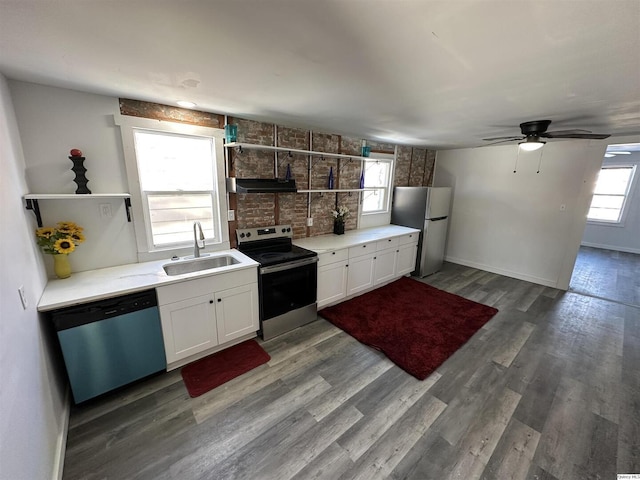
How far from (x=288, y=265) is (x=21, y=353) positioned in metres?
1.92

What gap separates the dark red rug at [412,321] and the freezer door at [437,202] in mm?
1352

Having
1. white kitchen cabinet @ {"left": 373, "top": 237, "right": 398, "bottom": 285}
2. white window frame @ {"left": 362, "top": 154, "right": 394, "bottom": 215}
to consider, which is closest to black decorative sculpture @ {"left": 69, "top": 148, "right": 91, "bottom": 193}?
white kitchen cabinet @ {"left": 373, "top": 237, "right": 398, "bottom": 285}

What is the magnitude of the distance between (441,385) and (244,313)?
1976 millimetres

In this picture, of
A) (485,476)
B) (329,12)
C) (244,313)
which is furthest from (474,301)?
(329,12)

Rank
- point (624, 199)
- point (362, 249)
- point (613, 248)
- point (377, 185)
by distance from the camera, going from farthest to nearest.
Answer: point (613, 248) → point (624, 199) → point (377, 185) → point (362, 249)

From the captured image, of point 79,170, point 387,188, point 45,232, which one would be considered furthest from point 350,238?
point 45,232

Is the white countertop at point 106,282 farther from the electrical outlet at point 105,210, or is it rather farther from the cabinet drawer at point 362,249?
the cabinet drawer at point 362,249

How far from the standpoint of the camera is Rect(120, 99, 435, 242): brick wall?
262 cm

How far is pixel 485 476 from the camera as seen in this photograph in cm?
154

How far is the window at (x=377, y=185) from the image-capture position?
14.8 feet

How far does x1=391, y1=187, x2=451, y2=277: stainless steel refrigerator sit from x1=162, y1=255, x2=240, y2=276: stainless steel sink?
328 cm

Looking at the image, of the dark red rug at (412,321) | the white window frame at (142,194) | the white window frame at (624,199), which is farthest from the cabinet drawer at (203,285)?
the white window frame at (624,199)

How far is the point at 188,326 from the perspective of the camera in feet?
7.38

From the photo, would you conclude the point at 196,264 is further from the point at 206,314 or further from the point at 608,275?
the point at 608,275
